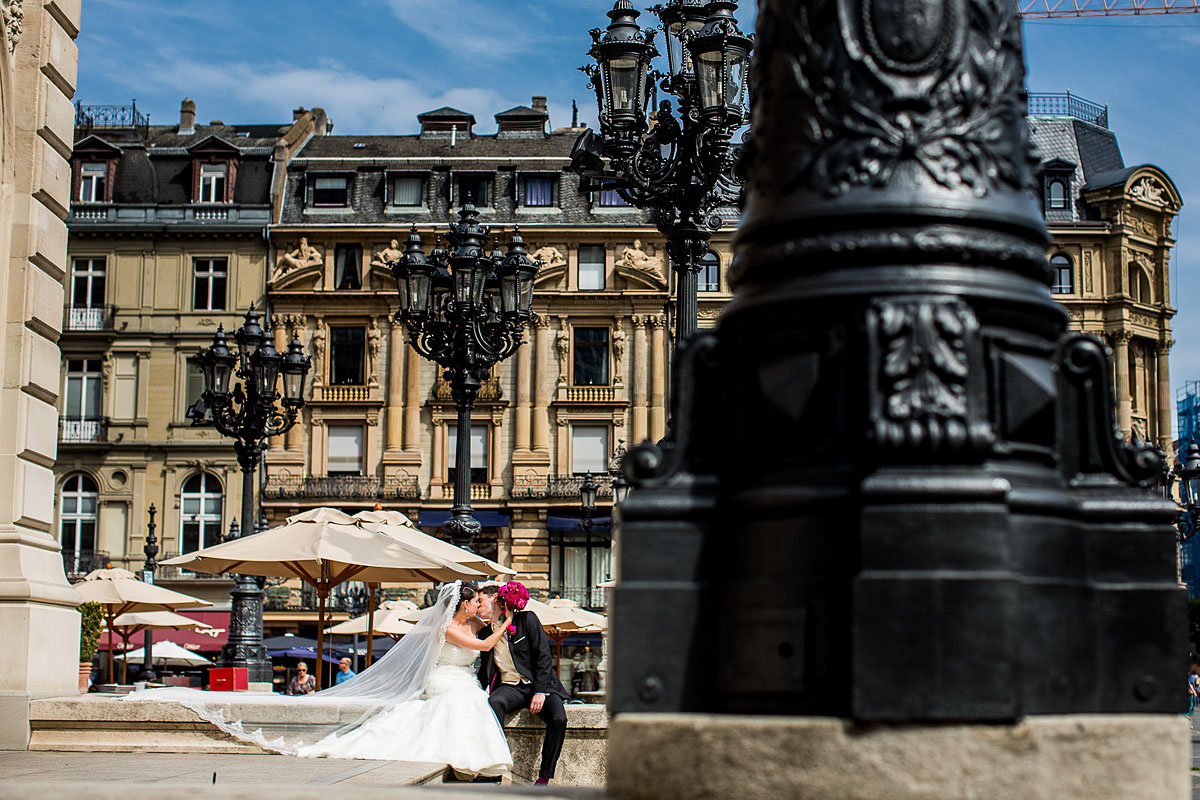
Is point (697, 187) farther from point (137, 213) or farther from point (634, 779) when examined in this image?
point (137, 213)

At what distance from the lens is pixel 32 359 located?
11.3 metres

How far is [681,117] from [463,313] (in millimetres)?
4498

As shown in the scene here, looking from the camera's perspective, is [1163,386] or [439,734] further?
[1163,386]

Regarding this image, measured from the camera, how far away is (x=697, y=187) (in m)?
13.0

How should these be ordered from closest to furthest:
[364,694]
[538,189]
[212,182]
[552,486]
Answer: [364,694] < [552,486] < [538,189] < [212,182]

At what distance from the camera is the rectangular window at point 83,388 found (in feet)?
161

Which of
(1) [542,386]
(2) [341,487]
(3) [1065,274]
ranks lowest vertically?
(2) [341,487]

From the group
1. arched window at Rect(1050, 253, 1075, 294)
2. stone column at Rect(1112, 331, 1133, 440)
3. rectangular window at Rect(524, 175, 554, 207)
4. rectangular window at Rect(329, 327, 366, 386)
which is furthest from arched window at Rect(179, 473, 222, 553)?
stone column at Rect(1112, 331, 1133, 440)

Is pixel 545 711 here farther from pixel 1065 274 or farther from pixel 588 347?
pixel 1065 274

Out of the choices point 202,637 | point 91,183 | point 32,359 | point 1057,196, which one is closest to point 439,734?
point 32,359

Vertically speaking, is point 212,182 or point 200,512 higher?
point 212,182

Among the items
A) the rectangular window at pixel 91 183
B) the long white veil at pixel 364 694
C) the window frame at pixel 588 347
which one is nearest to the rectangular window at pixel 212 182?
the rectangular window at pixel 91 183

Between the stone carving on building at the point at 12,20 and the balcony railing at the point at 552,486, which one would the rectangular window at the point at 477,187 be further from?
the stone carving on building at the point at 12,20

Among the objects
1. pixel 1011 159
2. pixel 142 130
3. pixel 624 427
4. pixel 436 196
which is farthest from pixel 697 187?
pixel 142 130
